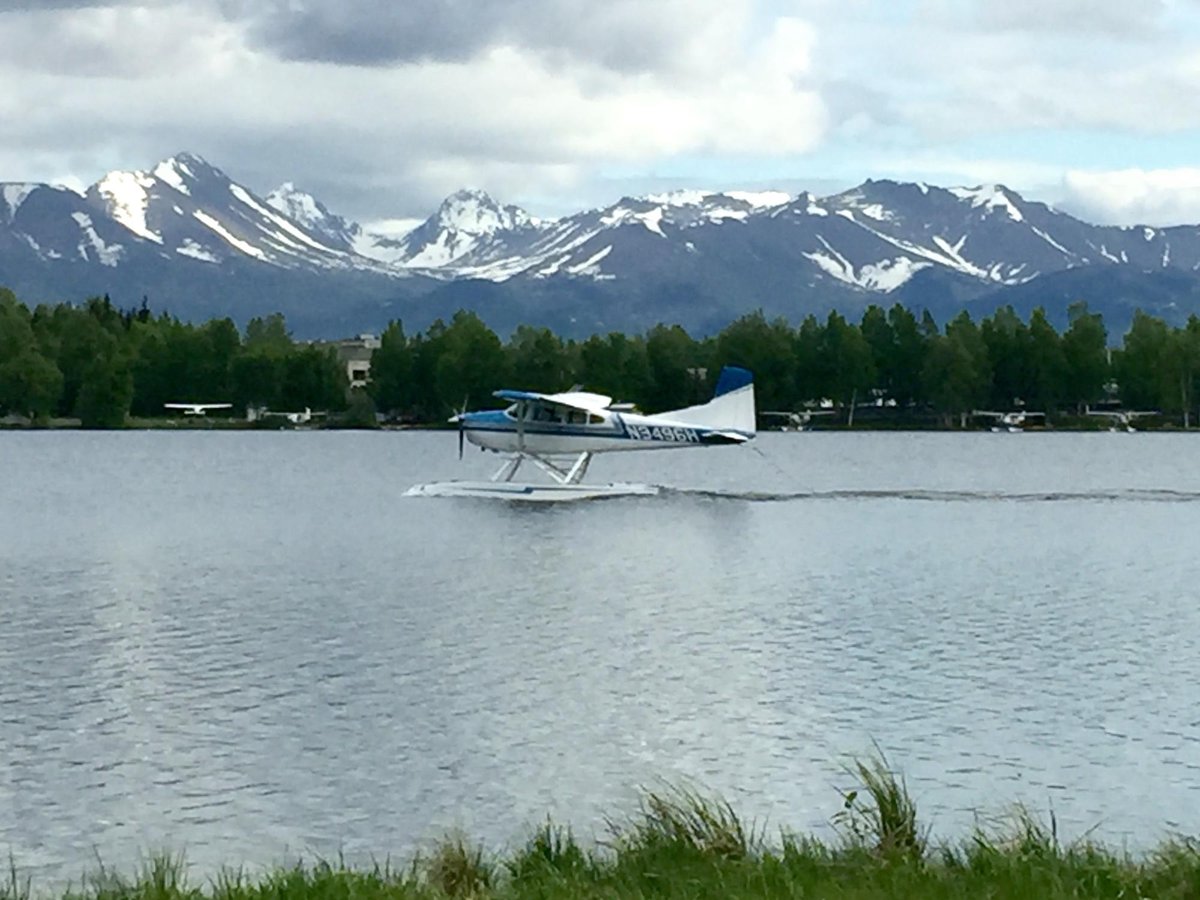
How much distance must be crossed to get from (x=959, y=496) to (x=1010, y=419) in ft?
318

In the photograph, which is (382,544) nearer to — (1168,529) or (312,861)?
(1168,529)

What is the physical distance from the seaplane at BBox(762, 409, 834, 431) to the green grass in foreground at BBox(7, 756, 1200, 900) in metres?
143

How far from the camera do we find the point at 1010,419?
158500 mm

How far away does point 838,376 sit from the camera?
15438 centimetres

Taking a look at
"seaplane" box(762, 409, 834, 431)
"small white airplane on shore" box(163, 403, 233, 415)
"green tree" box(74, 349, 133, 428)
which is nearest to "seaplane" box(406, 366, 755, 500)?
"green tree" box(74, 349, 133, 428)

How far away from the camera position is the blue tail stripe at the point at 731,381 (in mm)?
59312

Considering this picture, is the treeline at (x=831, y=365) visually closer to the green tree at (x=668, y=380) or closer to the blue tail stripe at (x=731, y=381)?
the green tree at (x=668, y=380)

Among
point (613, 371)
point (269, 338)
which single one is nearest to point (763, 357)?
point (613, 371)

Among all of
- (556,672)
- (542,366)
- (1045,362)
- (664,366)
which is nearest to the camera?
(556,672)

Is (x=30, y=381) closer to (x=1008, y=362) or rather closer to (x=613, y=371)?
(x=613, y=371)

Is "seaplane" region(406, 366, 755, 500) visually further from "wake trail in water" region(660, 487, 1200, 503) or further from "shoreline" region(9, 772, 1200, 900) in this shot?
"shoreline" region(9, 772, 1200, 900)

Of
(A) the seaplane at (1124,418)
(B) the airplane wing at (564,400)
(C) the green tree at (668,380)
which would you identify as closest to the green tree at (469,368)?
(C) the green tree at (668,380)

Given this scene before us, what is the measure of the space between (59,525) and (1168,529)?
28.9 metres

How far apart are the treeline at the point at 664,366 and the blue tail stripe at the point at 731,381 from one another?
8475cm
